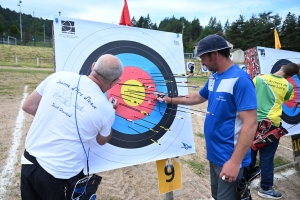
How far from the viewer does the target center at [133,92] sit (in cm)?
170

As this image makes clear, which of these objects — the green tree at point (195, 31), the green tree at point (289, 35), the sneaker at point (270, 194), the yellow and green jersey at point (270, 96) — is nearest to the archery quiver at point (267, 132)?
the yellow and green jersey at point (270, 96)

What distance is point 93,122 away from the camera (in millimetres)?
1100

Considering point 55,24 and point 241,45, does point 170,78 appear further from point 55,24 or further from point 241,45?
point 241,45

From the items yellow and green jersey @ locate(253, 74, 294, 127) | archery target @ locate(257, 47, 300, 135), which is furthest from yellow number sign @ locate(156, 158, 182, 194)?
archery target @ locate(257, 47, 300, 135)

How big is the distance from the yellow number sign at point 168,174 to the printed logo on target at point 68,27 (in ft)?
3.76

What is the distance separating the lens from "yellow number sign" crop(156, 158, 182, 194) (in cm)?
179

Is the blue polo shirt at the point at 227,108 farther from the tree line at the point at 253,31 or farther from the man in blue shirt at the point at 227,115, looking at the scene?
the tree line at the point at 253,31

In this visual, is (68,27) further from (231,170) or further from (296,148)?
(296,148)

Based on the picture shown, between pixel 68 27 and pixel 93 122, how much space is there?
750 millimetres

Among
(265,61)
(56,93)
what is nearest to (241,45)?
(265,61)

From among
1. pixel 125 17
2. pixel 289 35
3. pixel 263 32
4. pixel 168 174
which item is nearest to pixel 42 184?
pixel 168 174

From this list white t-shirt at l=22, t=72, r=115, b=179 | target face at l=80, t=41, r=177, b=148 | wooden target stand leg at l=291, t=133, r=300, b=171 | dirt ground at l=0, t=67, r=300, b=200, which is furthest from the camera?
wooden target stand leg at l=291, t=133, r=300, b=171

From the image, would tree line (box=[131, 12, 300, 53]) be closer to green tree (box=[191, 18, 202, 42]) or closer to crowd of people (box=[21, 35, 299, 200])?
green tree (box=[191, 18, 202, 42])

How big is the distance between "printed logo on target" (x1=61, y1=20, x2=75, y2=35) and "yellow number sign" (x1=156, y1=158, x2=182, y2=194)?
1.15 meters
